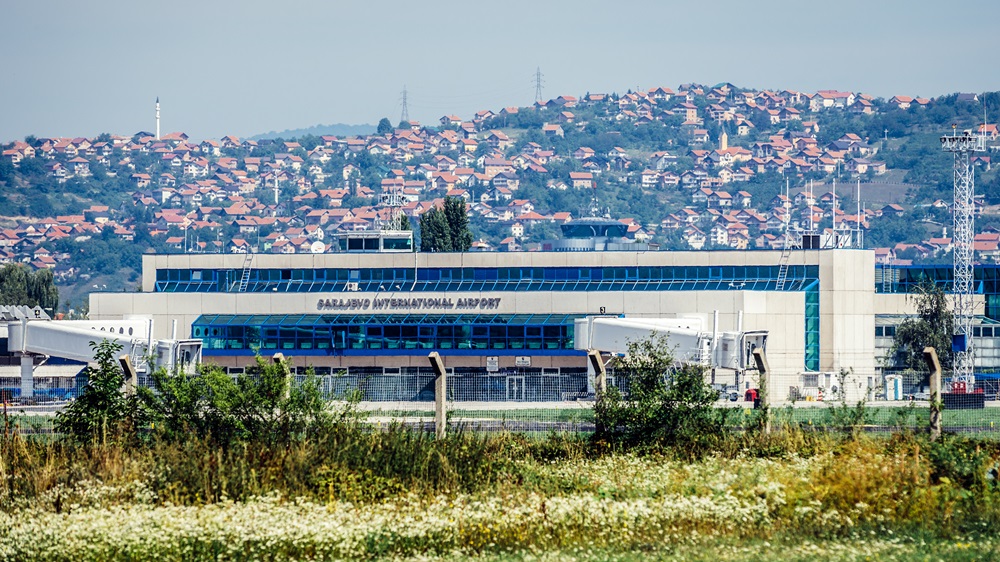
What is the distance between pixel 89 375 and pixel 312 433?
528cm

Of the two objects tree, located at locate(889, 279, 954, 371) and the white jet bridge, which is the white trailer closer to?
tree, located at locate(889, 279, 954, 371)

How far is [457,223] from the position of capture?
433 feet

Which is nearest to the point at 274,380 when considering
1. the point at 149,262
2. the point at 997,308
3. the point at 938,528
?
the point at 938,528

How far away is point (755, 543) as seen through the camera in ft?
71.8

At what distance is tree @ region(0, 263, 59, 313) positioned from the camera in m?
161

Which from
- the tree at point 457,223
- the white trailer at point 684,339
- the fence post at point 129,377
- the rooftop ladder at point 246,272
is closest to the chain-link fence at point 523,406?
the fence post at point 129,377

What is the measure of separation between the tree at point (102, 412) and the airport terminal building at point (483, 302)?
59.4m

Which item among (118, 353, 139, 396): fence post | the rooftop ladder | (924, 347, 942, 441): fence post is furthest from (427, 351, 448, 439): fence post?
the rooftop ladder

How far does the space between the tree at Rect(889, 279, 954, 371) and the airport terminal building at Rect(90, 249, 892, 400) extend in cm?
208

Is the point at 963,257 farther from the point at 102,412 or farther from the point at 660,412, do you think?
the point at 102,412

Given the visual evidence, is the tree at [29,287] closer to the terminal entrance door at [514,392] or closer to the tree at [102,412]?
the terminal entrance door at [514,392]

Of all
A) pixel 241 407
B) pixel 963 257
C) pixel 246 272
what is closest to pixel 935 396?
pixel 241 407

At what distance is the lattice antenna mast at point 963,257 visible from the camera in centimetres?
9012

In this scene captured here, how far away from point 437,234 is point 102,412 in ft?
336
